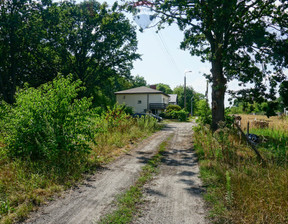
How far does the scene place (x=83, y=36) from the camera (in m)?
23.5

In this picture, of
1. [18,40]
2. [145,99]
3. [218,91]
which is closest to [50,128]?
[218,91]

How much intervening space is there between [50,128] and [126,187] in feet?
8.79

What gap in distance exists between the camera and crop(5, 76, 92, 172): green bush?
5547 millimetres

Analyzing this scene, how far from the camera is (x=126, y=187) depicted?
474 cm

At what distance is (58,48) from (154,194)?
75.6 feet

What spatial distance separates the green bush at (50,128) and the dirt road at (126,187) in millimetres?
1251

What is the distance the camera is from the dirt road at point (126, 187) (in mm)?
3390

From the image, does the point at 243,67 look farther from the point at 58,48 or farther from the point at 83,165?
the point at 58,48

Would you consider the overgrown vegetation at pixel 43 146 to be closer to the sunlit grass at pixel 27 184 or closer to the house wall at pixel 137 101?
the sunlit grass at pixel 27 184

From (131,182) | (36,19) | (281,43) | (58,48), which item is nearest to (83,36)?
(58,48)

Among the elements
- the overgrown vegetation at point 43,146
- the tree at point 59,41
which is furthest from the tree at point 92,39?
the overgrown vegetation at point 43,146

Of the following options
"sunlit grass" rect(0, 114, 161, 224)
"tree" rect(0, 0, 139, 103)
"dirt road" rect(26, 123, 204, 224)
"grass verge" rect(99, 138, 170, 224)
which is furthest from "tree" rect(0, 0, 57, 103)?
"grass verge" rect(99, 138, 170, 224)

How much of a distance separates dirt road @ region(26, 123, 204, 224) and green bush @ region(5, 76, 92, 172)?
1251 mm

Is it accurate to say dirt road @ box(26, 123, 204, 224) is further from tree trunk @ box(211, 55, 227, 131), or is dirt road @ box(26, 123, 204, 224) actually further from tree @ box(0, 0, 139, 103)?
tree @ box(0, 0, 139, 103)
